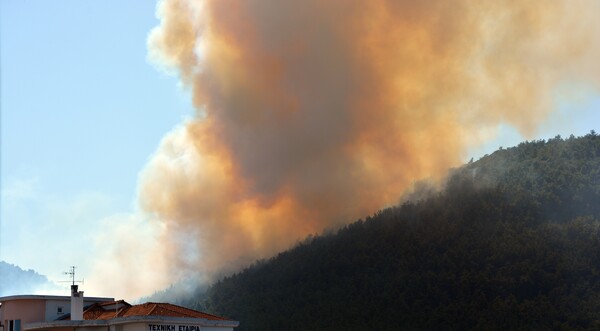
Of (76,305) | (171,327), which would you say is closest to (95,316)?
(76,305)

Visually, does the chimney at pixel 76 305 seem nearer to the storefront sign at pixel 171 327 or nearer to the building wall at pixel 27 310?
the building wall at pixel 27 310

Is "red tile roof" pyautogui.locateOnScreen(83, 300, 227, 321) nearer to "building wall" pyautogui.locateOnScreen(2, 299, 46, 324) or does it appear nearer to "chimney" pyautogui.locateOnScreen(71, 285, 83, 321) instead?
"chimney" pyautogui.locateOnScreen(71, 285, 83, 321)

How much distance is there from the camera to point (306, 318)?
578 feet

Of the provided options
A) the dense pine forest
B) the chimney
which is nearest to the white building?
the chimney

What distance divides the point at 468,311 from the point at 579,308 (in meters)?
20.3

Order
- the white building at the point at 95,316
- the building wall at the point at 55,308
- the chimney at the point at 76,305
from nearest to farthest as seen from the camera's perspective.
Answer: the white building at the point at 95,316 → the chimney at the point at 76,305 → the building wall at the point at 55,308

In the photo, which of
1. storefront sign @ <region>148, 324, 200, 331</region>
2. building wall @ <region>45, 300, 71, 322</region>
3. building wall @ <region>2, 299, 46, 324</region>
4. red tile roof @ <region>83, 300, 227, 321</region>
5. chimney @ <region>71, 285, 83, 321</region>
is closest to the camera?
storefront sign @ <region>148, 324, 200, 331</region>

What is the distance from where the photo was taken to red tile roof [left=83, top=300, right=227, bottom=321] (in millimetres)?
69750

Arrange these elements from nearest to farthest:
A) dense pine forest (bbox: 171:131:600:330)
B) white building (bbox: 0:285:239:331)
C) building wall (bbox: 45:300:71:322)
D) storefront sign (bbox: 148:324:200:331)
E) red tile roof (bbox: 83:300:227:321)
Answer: storefront sign (bbox: 148:324:200:331)
white building (bbox: 0:285:239:331)
red tile roof (bbox: 83:300:227:321)
building wall (bbox: 45:300:71:322)
dense pine forest (bbox: 171:131:600:330)

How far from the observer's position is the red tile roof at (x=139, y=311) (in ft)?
229

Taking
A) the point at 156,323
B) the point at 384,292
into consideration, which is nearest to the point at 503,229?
Answer: the point at 384,292

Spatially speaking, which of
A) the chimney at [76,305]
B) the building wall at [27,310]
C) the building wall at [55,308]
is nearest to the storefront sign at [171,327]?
the chimney at [76,305]

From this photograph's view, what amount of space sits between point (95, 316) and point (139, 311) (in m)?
6.85

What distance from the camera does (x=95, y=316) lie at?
2985 inches
